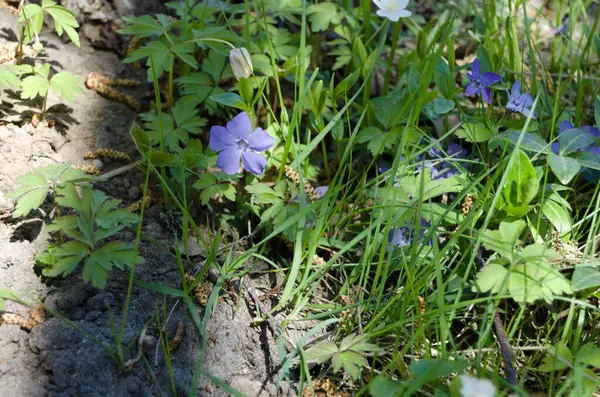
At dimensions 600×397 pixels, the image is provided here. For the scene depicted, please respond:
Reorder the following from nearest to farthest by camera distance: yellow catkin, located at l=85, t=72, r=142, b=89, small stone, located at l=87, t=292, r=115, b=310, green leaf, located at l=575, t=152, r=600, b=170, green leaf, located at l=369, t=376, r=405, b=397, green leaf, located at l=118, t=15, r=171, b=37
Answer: green leaf, located at l=369, t=376, r=405, b=397 → small stone, located at l=87, t=292, r=115, b=310 → green leaf, located at l=575, t=152, r=600, b=170 → green leaf, located at l=118, t=15, r=171, b=37 → yellow catkin, located at l=85, t=72, r=142, b=89

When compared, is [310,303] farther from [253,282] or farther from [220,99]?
[220,99]

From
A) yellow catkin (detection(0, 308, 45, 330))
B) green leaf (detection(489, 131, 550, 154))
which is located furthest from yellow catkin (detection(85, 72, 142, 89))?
green leaf (detection(489, 131, 550, 154))

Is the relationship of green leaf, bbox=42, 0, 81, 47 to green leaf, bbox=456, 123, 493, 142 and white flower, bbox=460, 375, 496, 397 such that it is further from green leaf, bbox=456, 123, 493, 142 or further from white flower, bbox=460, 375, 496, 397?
white flower, bbox=460, 375, 496, 397

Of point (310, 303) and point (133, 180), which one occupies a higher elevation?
point (133, 180)

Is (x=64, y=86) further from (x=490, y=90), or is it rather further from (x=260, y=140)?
(x=490, y=90)

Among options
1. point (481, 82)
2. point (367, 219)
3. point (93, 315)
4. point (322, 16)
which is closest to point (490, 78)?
point (481, 82)

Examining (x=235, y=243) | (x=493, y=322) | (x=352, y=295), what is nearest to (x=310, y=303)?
(x=352, y=295)

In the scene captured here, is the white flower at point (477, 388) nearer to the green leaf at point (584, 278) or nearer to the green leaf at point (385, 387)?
the green leaf at point (385, 387)
